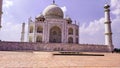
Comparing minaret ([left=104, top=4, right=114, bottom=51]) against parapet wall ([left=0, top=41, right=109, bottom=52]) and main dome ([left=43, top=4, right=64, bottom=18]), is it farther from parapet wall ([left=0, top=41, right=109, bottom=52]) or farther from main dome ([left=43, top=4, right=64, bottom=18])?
main dome ([left=43, top=4, right=64, bottom=18])

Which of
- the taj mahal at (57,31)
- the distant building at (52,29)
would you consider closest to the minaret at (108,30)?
the taj mahal at (57,31)

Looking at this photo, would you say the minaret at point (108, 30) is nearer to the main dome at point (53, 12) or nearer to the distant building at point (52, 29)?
the distant building at point (52, 29)

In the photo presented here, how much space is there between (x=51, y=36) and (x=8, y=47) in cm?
1033

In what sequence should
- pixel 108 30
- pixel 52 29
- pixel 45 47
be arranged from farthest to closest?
pixel 52 29, pixel 108 30, pixel 45 47

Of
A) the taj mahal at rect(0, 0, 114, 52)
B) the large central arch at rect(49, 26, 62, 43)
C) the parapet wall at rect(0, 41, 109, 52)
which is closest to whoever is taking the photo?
the parapet wall at rect(0, 41, 109, 52)

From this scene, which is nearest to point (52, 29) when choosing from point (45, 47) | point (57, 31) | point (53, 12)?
point (57, 31)

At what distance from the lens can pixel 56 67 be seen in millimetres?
4746

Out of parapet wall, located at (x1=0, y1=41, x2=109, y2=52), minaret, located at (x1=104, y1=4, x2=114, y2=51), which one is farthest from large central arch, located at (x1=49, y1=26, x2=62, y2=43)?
minaret, located at (x1=104, y1=4, x2=114, y2=51)

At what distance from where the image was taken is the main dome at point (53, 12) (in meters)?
27.8

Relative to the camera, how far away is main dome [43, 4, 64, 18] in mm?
27844

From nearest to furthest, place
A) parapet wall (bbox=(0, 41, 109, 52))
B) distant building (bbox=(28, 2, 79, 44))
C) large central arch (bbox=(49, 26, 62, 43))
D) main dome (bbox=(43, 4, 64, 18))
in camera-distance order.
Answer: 1. parapet wall (bbox=(0, 41, 109, 52))
2. distant building (bbox=(28, 2, 79, 44))
3. large central arch (bbox=(49, 26, 62, 43))
4. main dome (bbox=(43, 4, 64, 18))

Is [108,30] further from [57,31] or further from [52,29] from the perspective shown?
[52,29]

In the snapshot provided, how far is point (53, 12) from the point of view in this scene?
27.8 metres

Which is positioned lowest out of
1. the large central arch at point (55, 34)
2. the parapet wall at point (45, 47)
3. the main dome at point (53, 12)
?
the parapet wall at point (45, 47)
